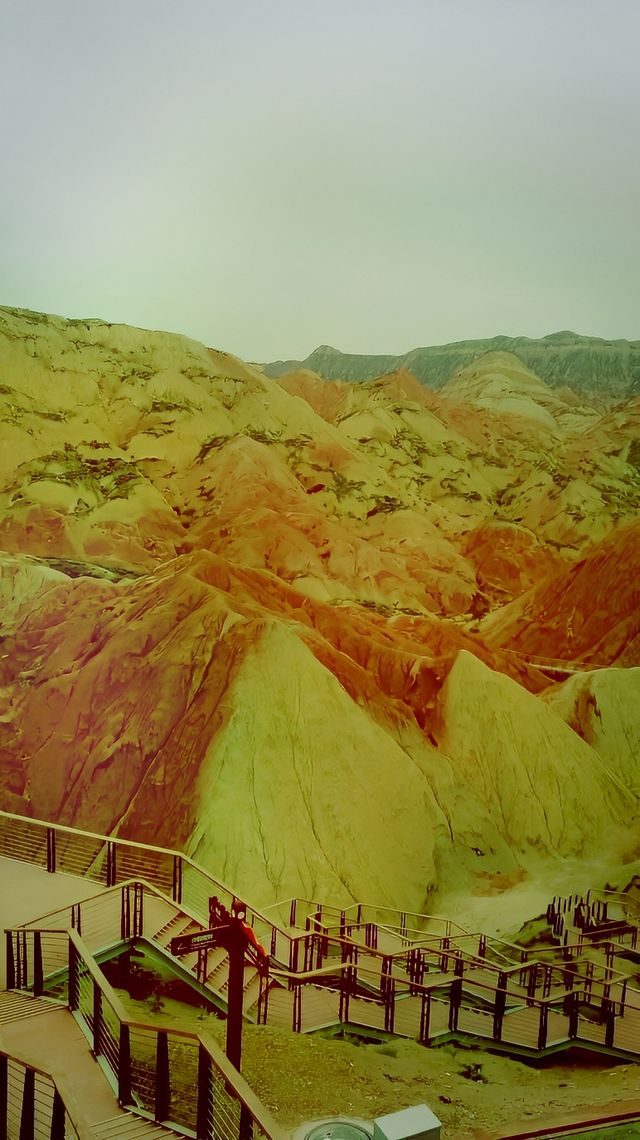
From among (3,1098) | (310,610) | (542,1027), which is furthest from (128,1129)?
(310,610)

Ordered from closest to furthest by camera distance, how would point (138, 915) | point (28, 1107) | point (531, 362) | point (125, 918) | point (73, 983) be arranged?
point (28, 1107)
point (73, 983)
point (125, 918)
point (138, 915)
point (531, 362)

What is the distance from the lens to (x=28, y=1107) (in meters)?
4.49

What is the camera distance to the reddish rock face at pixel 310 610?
31.3 feet

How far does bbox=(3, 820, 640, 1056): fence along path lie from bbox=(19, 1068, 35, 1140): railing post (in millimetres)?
2256

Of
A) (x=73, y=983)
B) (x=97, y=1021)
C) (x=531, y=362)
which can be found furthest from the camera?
(x=531, y=362)

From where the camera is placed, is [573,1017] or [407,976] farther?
[407,976]

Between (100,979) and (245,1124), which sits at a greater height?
(100,979)

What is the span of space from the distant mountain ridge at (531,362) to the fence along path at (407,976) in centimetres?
694

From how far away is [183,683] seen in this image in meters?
9.88

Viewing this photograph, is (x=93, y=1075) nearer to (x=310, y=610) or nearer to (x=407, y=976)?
(x=407, y=976)

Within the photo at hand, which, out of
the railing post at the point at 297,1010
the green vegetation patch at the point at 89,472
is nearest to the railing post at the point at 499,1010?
the railing post at the point at 297,1010

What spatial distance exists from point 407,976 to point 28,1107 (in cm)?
538

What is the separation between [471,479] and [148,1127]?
10360mm

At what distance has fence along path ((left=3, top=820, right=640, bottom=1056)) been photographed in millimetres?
7559
